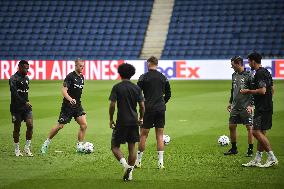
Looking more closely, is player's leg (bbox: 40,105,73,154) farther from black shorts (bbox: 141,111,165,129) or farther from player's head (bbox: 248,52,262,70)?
player's head (bbox: 248,52,262,70)

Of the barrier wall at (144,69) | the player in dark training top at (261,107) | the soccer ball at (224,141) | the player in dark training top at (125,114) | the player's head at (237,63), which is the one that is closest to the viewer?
the player in dark training top at (125,114)

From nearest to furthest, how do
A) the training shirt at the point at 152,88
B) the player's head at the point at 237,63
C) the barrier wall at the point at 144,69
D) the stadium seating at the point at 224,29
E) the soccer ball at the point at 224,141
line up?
1. the training shirt at the point at 152,88
2. the player's head at the point at 237,63
3. the soccer ball at the point at 224,141
4. the barrier wall at the point at 144,69
5. the stadium seating at the point at 224,29

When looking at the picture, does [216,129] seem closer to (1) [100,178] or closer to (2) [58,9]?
(1) [100,178]

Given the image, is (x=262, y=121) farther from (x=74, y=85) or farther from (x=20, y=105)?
(x=20, y=105)

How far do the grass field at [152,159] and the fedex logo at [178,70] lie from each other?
15867 millimetres

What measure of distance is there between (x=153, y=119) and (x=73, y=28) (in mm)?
39153

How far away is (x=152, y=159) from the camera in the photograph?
13992mm

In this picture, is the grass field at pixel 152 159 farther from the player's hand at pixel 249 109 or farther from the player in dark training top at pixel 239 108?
the player's hand at pixel 249 109

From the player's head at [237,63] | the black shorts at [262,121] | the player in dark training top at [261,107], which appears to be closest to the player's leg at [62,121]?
the player's head at [237,63]

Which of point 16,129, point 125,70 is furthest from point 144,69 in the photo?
point 125,70

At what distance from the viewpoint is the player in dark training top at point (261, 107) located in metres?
12.8

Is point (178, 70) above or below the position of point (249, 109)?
above

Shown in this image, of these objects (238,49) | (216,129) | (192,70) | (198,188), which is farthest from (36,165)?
(238,49)

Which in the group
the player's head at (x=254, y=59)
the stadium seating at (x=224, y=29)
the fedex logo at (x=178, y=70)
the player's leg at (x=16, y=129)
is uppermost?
the stadium seating at (x=224, y=29)
